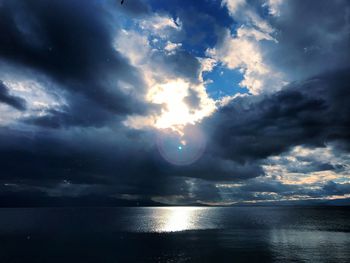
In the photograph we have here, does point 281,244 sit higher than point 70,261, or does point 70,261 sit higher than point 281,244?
point 281,244

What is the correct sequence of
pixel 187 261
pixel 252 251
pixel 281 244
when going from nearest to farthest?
pixel 187 261 < pixel 252 251 < pixel 281 244

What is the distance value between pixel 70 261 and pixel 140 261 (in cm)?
2050

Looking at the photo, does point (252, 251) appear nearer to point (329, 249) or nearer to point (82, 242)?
point (329, 249)

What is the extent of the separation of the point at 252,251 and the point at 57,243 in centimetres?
7826

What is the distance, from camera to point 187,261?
280 ft

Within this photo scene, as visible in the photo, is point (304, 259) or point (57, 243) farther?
point (57, 243)

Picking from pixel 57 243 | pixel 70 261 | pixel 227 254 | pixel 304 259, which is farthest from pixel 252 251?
pixel 57 243

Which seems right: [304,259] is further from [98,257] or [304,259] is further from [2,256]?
[2,256]

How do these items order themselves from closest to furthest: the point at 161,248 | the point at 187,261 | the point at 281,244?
the point at 187,261 < the point at 161,248 < the point at 281,244

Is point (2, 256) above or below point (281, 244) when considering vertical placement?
below

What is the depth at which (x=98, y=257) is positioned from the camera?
301ft

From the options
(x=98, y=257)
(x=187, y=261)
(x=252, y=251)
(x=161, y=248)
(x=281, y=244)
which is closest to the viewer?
(x=187, y=261)

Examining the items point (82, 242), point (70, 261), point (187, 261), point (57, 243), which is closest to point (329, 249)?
point (187, 261)

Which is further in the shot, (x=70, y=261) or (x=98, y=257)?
(x=98, y=257)
